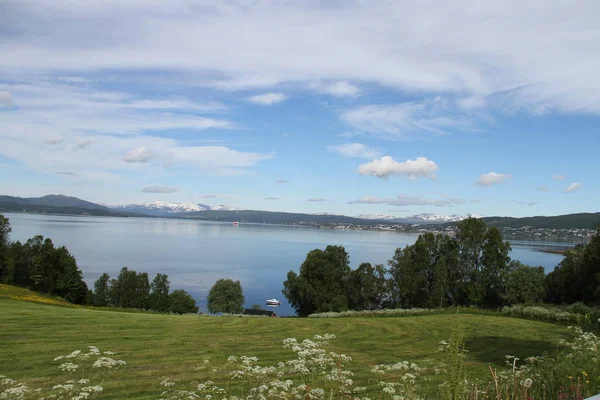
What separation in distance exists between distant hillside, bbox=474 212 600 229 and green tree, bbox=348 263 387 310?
431 ft

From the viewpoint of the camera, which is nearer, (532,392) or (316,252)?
(532,392)

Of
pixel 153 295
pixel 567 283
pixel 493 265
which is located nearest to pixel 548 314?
pixel 493 265

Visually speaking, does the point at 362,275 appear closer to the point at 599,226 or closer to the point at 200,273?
the point at 599,226

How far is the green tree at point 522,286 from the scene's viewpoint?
26109mm

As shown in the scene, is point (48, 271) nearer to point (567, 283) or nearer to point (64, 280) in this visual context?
point (64, 280)

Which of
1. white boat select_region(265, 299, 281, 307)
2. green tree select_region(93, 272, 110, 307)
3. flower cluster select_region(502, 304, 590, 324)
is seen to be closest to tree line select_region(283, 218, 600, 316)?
flower cluster select_region(502, 304, 590, 324)

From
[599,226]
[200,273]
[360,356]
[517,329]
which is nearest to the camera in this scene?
[360,356]

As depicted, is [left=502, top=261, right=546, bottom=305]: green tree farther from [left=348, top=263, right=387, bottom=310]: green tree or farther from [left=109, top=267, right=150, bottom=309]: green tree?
[left=109, top=267, right=150, bottom=309]: green tree

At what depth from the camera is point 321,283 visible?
113ft

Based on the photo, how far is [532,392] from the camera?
404cm

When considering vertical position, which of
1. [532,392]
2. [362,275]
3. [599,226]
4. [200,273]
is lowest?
[200,273]

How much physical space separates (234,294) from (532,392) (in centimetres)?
4197

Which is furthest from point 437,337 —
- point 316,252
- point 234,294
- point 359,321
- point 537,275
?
point 234,294

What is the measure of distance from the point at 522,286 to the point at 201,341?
23221 millimetres
